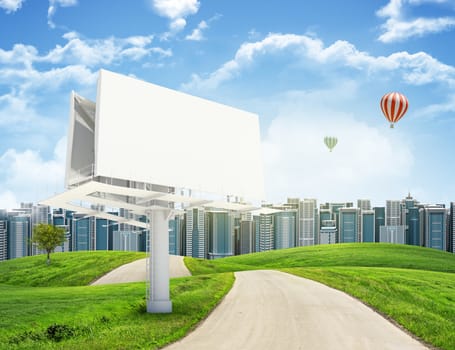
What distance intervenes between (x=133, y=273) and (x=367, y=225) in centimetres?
7141

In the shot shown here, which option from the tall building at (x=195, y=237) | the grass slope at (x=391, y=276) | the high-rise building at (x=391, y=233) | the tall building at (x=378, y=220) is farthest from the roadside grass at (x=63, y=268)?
the high-rise building at (x=391, y=233)

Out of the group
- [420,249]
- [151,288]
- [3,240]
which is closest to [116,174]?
[151,288]

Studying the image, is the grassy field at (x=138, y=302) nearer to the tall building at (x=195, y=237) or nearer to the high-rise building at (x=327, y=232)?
the tall building at (x=195, y=237)

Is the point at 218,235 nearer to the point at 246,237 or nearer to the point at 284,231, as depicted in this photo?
the point at 246,237

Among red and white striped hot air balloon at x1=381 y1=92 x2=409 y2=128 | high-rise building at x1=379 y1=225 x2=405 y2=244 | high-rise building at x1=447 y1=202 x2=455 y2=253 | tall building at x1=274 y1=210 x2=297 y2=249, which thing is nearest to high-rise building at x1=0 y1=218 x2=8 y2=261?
tall building at x1=274 y1=210 x2=297 y2=249

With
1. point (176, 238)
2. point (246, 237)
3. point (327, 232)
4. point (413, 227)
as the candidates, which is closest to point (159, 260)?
point (176, 238)

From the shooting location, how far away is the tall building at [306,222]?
4011 inches

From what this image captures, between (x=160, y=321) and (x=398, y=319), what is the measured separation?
29.8 feet

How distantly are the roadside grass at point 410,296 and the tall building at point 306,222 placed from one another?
62.5m

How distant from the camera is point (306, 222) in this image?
103000 mm

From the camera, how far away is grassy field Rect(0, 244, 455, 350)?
17.9m

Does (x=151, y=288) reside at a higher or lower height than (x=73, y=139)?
lower

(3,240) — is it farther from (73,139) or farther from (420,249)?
(73,139)

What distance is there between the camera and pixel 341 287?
2967 centimetres
